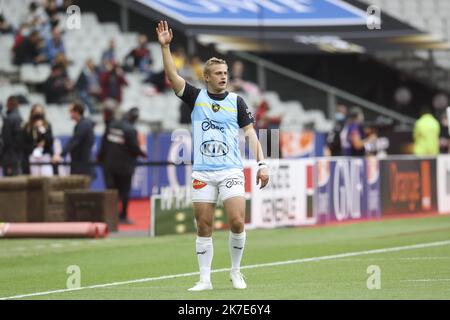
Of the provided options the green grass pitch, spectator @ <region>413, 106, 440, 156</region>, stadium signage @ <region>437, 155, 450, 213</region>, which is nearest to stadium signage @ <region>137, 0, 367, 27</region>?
spectator @ <region>413, 106, 440, 156</region>

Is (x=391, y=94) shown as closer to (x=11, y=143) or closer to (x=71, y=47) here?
(x=71, y=47)

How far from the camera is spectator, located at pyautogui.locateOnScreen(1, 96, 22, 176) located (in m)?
25.6

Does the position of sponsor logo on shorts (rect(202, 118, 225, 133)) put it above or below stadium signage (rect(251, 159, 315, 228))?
above

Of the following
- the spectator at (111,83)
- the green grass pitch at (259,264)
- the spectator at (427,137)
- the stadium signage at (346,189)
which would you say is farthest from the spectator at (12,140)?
the spectator at (427,137)

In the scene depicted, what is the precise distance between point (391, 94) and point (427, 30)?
246 cm

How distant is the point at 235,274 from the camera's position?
12.8 m

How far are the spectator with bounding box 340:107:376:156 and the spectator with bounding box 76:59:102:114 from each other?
6746 mm

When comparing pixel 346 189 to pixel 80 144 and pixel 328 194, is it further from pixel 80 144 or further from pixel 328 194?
pixel 80 144

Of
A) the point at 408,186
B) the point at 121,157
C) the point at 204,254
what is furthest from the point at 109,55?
the point at 204,254

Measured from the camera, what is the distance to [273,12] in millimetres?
39531

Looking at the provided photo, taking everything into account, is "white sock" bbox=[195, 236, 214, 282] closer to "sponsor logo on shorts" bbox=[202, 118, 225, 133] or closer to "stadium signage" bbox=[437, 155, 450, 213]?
"sponsor logo on shorts" bbox=[202, 118, 225, 133]

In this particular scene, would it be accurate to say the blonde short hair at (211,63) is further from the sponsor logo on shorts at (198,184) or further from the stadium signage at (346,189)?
the stadium signage at (346,189)

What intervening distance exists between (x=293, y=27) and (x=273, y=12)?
0.75 meters
